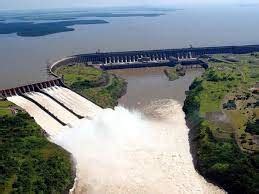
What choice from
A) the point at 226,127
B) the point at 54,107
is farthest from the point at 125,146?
the point at 54,107

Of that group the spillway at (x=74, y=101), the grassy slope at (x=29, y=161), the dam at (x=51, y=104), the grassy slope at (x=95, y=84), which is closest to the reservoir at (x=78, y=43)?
the grassy slope at (x=95, y=84)

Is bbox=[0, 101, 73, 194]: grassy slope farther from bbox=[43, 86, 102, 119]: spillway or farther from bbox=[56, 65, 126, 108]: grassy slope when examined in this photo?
bbox=[56, 65, 126, 108]: grassy slope

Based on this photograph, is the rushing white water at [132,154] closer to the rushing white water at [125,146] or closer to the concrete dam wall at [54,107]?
the rushing white water at [125,146]

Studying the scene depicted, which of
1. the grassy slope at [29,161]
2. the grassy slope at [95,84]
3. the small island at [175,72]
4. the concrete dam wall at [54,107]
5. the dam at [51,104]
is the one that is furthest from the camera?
the small island at [175,72]

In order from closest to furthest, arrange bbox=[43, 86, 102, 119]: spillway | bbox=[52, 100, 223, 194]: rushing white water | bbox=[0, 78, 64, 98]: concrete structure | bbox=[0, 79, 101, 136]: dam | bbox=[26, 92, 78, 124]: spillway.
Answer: bbox=[52, 100, 223, 194]: rushing white water < bbox=[0, 79, 101, 136]: dam < bbox=[26, 92, 78, 124]: spillway < bbox=[43, 86, 102, 119]: spillway < bbox=[0, 78, 64, 98]: concrete structure

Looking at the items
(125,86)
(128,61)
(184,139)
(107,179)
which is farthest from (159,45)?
(107,179)

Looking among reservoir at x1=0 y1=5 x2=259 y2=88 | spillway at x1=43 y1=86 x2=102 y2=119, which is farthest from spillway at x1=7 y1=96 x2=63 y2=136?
reservoir at x1=0 y1=5 x2=259 y2=88
